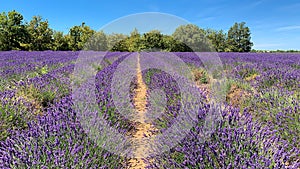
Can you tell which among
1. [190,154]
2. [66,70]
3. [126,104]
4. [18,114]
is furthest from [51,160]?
[66,70]

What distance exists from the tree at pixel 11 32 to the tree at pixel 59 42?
16.0 feet

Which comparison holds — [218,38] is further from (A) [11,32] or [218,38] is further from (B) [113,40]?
(A) [11,32]

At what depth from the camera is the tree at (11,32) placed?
31.4 m

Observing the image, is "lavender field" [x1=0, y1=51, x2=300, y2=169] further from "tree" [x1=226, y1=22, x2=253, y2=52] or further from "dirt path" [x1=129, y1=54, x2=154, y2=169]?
"tree" [x1=226, y1=22, x2=253, y2=52]

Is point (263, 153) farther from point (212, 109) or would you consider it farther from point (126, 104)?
point (126, 104)

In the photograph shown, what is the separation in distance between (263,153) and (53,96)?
10.8 feet

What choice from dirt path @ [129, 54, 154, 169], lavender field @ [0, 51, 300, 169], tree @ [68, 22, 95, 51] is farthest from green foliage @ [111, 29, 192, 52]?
lavender field @ [0, 51, 300, 169]

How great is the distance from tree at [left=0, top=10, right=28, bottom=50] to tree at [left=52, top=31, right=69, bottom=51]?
487 centimetres

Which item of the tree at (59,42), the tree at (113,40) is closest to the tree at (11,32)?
the tree at (59,42)

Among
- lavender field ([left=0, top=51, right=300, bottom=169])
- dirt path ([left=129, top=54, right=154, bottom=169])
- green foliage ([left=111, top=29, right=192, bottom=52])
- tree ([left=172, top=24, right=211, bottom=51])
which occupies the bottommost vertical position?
dirt path ([left=129, top=54, right=154, bottom=169])

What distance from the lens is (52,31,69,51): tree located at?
36.5 m

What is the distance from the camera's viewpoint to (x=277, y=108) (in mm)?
3049

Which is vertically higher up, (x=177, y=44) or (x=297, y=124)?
(x=177, y=44)

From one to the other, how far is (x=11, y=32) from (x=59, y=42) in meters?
7.13
